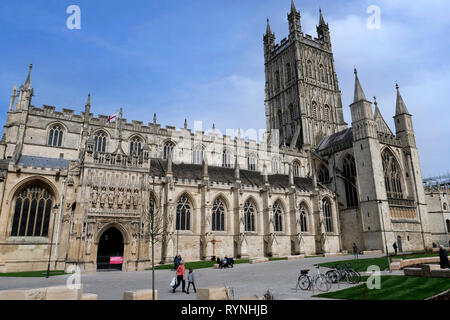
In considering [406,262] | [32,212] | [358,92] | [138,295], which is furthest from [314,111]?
[138,295]

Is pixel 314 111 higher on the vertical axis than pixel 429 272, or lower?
higher

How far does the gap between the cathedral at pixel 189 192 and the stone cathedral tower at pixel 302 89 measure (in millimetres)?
2590

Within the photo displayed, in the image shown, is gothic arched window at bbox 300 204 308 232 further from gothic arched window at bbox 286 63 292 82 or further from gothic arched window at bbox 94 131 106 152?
gothic arched window at bbox 286 63 292 82

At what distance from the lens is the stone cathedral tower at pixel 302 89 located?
60.7 metres

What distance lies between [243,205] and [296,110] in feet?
105

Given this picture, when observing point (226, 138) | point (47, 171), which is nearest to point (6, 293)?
point (47, 171)

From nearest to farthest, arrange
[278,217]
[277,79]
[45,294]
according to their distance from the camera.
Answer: [45,294] < [278,217] < [277,79]

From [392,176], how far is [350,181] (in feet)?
19.5

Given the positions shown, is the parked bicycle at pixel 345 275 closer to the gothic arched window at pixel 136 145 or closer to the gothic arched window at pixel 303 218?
the gothic arched window at pixel 303 218

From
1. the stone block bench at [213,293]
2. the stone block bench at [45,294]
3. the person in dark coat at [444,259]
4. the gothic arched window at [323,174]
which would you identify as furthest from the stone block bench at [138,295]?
the gothic arched window at [323,174]

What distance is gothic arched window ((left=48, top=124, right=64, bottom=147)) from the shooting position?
3681 centimetres

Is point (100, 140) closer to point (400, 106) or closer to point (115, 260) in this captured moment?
point (115, 260)

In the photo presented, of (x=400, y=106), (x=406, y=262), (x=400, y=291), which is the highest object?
(x=400, y=106)

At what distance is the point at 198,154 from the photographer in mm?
45625
